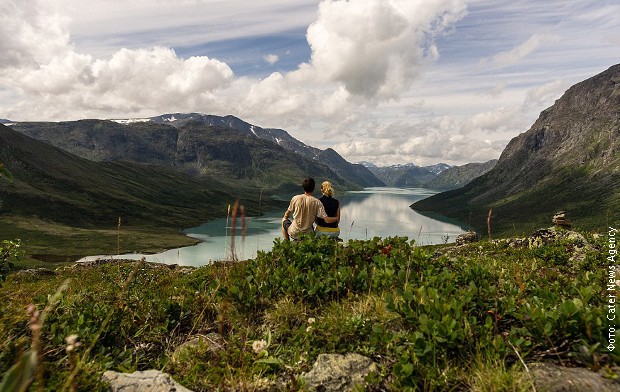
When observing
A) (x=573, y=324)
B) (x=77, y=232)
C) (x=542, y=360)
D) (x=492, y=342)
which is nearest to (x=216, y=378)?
(x=492, y=342)

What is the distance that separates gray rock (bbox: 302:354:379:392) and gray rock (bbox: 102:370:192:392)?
1530mm

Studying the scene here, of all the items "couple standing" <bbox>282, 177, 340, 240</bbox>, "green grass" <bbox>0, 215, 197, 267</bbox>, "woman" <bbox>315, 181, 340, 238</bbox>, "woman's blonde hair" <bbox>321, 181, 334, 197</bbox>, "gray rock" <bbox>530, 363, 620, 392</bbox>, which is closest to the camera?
"gray rock" <bbox>530, 363, 620, 392</bbox>

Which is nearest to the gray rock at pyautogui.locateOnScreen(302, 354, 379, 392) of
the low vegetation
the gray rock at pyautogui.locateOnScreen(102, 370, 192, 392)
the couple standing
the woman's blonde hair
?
the low vegetation

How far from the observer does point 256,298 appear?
21.2 ft

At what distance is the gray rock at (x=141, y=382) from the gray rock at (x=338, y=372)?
1.53 metres

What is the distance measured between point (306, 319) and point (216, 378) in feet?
5.79

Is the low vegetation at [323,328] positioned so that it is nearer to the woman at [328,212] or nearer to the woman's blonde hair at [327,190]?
the woman at [328,212]

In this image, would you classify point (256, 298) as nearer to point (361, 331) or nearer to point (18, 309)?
point (361, 331)

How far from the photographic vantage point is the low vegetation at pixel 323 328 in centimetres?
409

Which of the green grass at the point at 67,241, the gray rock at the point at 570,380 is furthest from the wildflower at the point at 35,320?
the green grass at the point at 67,241

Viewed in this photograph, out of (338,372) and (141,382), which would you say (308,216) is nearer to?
(338,372)

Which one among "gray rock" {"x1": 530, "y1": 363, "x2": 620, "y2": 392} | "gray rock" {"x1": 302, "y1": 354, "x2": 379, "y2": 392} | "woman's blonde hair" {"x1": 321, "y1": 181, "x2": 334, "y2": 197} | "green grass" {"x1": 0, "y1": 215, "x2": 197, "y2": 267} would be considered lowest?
"green grass" {"x1": 0, "y1": 215, "x2": 197, "y2": 267}

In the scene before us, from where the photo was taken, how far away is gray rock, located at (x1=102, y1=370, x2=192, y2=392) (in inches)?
160

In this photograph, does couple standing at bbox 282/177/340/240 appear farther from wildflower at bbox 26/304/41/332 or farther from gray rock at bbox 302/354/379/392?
wildflower at bbox 26/304/41/332
